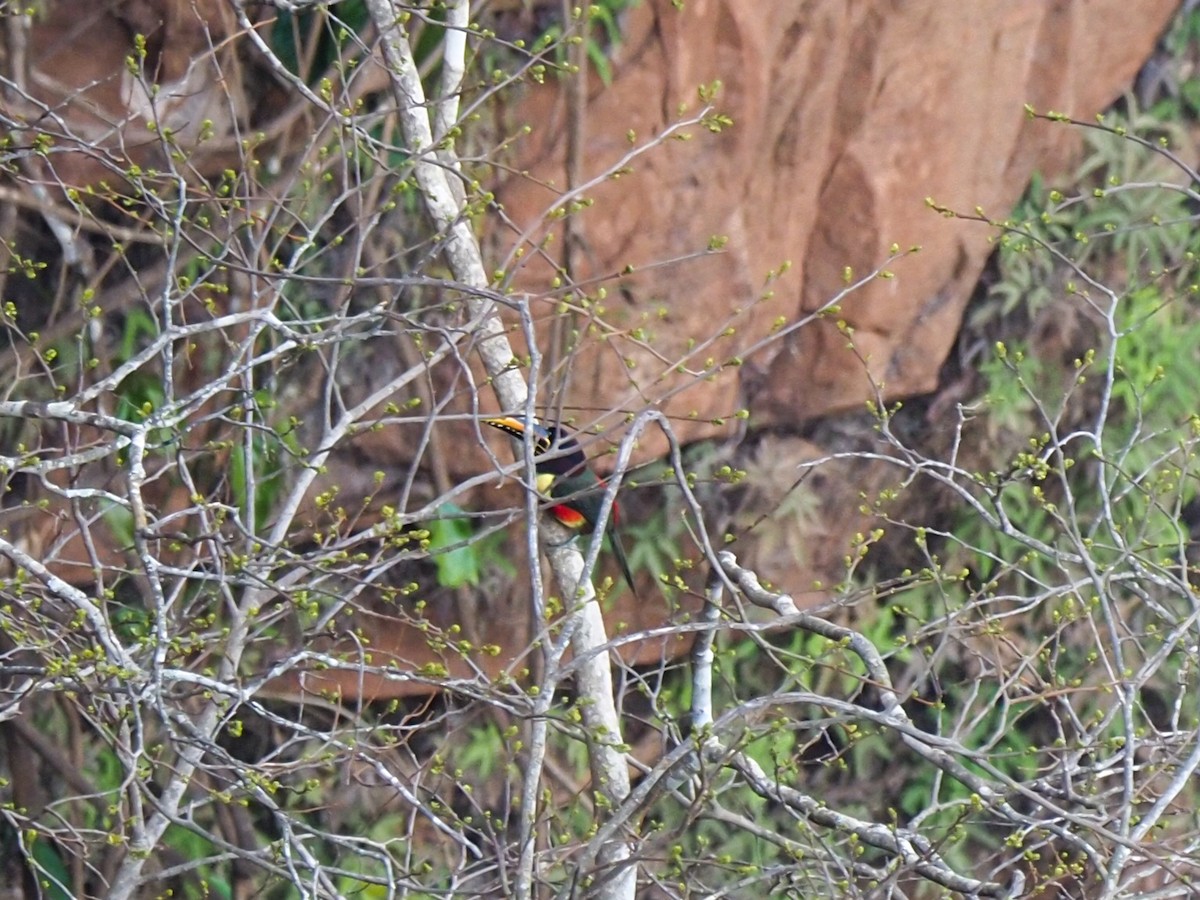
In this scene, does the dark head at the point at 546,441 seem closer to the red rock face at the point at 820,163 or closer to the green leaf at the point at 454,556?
the green leaf at the point at 454,556

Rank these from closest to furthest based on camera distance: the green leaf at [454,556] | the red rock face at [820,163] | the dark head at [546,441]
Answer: the dark head at [546,441], the green leaf at [454,556], the red rock face at [820,163]

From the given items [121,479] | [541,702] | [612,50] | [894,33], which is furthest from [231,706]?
[894,33]

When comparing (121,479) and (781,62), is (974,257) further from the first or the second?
(121,479)

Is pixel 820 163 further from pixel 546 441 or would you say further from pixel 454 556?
pixel 546 441

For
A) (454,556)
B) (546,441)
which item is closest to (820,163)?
(454,556)

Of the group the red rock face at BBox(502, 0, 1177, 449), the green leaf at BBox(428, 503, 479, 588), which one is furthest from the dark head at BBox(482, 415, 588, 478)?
the red rock face at BBox(502, 0, 1177, 449)

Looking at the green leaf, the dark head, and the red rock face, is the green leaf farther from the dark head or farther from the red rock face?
the dark head

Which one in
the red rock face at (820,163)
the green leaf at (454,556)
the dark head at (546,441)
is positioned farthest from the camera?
the red rock face at (820,163)

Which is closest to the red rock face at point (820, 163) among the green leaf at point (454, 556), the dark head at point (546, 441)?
the green leaf at point (454, 556)

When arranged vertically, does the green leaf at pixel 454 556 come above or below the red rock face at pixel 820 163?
below

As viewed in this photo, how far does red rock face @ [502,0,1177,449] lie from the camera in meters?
4.18

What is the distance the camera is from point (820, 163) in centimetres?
457

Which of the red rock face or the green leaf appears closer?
the green leaf

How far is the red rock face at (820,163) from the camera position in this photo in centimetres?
418
